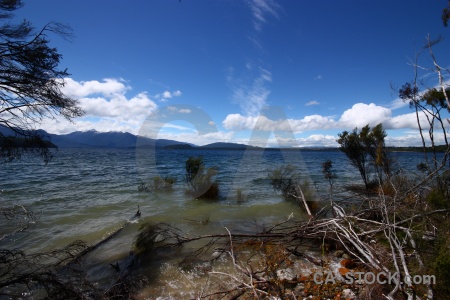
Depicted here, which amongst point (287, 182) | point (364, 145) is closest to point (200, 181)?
point (287, 182)

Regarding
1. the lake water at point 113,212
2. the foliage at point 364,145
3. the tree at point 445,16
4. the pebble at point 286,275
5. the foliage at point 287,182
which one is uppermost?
the tree at point 445,16

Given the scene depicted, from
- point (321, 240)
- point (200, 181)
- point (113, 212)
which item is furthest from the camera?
point (200, 181)

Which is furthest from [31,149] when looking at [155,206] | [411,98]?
[411,98]

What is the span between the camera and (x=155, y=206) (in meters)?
12.4

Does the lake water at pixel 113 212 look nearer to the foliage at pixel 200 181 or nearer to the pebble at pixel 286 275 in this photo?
the foliage at pixel 200 181

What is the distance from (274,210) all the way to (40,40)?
10682 millimetres

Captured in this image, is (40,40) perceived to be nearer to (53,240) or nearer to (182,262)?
(182,262)

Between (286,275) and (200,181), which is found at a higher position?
(200,181)

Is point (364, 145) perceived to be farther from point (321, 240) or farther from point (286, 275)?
point (286, 275)

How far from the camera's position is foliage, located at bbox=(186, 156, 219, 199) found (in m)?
14.3

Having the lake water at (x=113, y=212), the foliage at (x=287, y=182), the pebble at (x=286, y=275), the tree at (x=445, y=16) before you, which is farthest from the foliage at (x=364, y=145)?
the pebble at (x=286, y=275)

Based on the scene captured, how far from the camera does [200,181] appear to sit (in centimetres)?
1473

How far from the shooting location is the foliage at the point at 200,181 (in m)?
14.3

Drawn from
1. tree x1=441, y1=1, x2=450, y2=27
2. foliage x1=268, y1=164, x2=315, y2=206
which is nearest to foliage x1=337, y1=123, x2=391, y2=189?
foliage x1=268, y1=164, x2=315, y2=206
